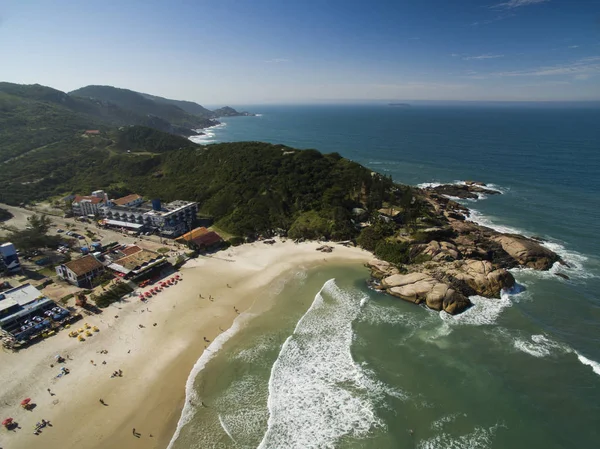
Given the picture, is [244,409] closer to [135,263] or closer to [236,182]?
[135,263]

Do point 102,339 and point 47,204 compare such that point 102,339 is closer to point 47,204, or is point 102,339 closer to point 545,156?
point 47,204

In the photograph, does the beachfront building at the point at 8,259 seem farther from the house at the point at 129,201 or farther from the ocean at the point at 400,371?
the ocean at the point at 400,371

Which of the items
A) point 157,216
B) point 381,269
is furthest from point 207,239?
point 381,269

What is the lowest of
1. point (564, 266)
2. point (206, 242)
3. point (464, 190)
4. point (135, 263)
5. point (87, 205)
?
point (564, 266)

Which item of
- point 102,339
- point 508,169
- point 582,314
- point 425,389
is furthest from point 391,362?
point 508,169

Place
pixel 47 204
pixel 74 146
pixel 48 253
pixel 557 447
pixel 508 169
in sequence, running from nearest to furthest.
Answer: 1. pixel 557 447
2. pixel 48 253
3. pixel 47 204
4. pixel 508 169
5. pixel 74 146

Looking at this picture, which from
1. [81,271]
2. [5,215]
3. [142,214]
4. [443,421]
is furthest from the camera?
[5,215]

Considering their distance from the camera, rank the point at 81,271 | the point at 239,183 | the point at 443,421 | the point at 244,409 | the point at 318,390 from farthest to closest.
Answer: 1. the point at 239,183
2. the point at 81,271
3. the point at 318,390
4. the point at 244,409
5. the point at 443,421
